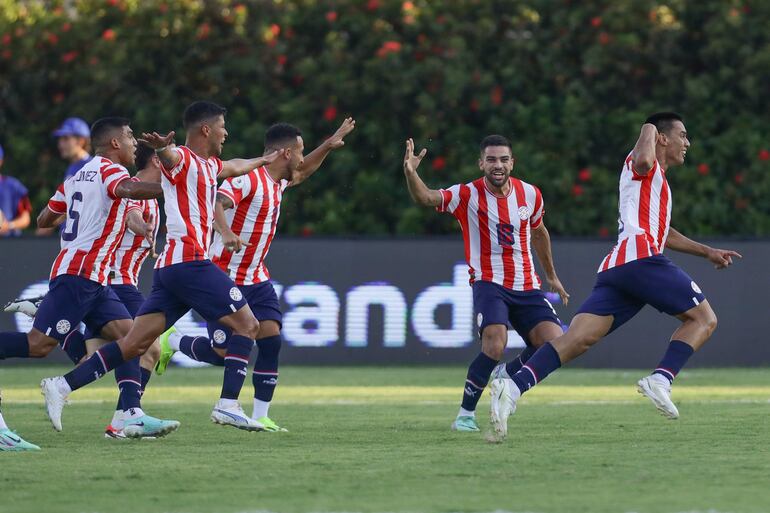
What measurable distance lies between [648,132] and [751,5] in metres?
11.5

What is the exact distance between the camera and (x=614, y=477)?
24.7 feet

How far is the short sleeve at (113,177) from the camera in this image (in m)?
9.88

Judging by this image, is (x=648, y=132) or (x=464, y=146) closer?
(x=648, y=132)

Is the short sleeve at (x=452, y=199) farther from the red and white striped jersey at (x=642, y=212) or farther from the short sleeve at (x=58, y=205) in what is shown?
the short sleeve at (x=58, y=205)

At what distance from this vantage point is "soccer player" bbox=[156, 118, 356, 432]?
10805 millimetres

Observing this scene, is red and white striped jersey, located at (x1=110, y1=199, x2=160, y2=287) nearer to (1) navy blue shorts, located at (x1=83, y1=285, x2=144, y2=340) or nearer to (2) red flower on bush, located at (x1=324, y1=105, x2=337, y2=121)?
(1) navy blue shorts, located at (x1=83, y1=285, x2=144, y2=340)

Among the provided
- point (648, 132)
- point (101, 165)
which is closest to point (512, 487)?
point (648, 132)

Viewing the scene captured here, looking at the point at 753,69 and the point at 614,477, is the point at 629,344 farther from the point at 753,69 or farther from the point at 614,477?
the point at 614,477

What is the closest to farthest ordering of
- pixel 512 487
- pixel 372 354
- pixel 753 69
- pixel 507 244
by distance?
pixel 512 487 → pixel 507 244 → pixel 372 354 → pixel 753 69

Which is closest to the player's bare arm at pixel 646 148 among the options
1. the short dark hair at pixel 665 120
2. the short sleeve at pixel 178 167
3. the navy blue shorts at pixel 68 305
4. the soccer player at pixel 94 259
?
the short dark hair at pixel 665 120

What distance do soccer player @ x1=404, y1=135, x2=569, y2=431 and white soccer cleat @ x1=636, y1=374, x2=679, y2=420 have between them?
108cm

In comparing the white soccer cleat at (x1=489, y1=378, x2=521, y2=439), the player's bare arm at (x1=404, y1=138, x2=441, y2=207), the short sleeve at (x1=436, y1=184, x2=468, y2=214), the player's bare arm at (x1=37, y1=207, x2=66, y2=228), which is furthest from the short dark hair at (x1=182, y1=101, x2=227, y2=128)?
the white soccer cleat at (x1=489, y1=378, x2=521, y2=439)

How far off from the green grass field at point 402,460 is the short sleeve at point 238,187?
1.66 m

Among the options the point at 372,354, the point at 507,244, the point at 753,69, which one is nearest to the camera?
the point at 507,244
